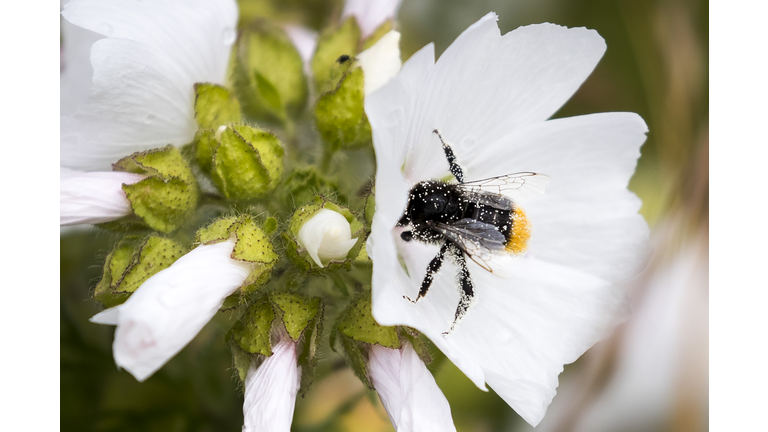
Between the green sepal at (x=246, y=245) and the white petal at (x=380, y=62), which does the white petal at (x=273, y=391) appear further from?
the white petal at (x=380, y=62)

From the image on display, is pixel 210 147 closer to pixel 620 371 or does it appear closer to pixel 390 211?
pixel 390 211

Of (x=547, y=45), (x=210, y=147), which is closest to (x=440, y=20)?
(x=547, y=45)

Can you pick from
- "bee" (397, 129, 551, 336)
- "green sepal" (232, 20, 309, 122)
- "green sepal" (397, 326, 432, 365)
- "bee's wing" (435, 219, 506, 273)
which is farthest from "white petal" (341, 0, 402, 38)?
"green sepal" (397, 326, 432, 365)

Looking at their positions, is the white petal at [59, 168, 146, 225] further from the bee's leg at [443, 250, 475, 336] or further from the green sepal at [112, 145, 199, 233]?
the bee's leg at [443, 250, 475, 336]

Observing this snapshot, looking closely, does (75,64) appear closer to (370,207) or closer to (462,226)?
(370,207)

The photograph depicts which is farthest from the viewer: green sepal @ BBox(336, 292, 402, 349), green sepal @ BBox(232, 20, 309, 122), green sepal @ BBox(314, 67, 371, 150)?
green sepal @ BBox(232, 20, 309, 122)

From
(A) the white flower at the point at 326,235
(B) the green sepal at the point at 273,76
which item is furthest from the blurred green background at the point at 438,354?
(A) the white flower at the point at 326,235

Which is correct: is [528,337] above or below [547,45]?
below
